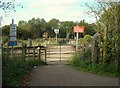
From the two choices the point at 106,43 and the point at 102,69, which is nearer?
the point at 102,69

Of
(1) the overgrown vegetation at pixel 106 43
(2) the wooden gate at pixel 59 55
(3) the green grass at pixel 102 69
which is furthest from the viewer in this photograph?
(2) the wooden gate at pixel 59 55

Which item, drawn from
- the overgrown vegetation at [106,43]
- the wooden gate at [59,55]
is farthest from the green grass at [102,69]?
the wooden gate at [59,55]

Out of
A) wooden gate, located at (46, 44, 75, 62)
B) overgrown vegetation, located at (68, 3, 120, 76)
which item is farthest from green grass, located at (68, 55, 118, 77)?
wooden gate, located at (46, 44, 75, 62)

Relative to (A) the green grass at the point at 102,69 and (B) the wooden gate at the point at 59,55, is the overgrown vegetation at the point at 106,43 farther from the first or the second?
(B) the wooden gate at the point at 59,55

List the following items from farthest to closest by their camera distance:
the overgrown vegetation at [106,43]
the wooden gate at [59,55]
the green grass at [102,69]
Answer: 1. the wooden gate at [59,55]
2. the overgrown vegetation at [106,43]
3. the green grass at [102,69]

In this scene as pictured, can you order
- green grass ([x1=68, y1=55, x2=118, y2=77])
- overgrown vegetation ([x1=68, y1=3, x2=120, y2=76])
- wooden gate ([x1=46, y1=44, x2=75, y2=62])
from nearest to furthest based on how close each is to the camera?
green grass ([x1=68, y1=55, x2=118, y2=77]) → overgrown vegetation ([x1=68, y1=3, x2=120, y2=76]) → wooden gate ([x1=46, y1=44, x2=75, y2=62])

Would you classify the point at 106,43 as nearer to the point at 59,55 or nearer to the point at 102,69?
the point at 102,69

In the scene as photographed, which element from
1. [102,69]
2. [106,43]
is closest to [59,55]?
[106,43]

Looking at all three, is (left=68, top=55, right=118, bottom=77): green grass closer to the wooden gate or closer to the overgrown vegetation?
the overgrown vegetation

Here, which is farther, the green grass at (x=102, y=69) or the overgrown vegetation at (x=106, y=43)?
the overgrown vegetation at (x=106, y=43)

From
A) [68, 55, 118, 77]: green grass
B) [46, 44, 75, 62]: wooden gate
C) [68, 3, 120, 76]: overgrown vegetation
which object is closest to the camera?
[68, 55, 118, 77]: green grass

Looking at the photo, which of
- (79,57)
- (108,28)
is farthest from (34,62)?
(108,28)

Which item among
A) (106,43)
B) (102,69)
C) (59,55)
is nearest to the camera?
(102,69)

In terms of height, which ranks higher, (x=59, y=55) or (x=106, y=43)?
(x=106, y=43)
